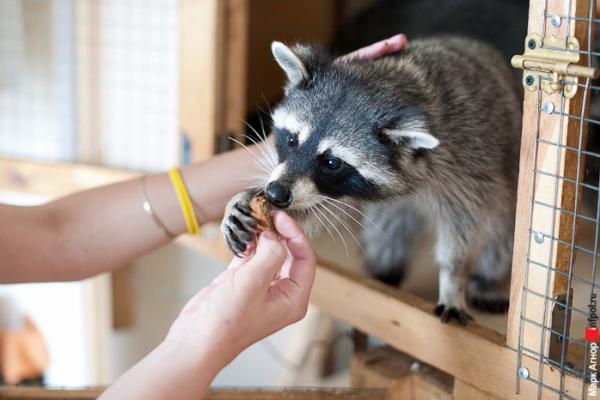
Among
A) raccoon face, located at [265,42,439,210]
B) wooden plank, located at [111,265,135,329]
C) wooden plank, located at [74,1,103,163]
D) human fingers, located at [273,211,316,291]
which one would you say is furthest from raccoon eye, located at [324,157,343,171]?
wooden plank, located at [111,265,135,329]

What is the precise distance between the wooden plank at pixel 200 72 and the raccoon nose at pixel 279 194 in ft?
2.29

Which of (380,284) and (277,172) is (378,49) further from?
(380,284)

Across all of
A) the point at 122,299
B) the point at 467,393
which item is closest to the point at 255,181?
the point at 467,393

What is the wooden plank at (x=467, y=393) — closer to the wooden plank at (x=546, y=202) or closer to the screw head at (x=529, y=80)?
the wooden plank at (x=546, y=202)

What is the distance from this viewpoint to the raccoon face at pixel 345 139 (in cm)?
127

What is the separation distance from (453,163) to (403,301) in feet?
0.90

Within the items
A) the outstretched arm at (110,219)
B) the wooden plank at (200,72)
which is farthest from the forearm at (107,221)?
the wooden plank at (200,72)

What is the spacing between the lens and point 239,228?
118cm

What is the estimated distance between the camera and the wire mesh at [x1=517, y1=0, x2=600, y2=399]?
104 centimetres

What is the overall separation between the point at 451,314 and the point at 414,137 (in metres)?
0.34

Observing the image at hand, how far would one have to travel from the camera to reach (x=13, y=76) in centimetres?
216

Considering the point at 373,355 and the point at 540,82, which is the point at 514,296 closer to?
the point at 540,82

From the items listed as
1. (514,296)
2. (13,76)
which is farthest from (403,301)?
(13,76)

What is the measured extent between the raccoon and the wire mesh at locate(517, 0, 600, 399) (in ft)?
0.63
